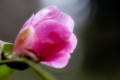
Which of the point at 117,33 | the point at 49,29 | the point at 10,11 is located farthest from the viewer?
the point at 117,33

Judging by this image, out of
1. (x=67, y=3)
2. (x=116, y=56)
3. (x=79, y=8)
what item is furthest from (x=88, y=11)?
(x=116, y=56)

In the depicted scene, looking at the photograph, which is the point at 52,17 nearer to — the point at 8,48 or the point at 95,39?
the point at 8,48

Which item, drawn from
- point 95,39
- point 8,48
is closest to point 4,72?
point 8,48

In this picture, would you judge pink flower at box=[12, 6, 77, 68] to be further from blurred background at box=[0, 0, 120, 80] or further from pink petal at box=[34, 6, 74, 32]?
blurred background at box=[0, 0, 120, 80]

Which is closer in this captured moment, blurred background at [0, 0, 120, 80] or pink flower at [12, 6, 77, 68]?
pink flower at [12, 6, 77, 68]

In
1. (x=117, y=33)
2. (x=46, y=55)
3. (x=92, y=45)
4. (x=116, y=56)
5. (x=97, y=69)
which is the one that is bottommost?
(x=46, y=55)

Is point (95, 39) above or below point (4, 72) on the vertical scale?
above

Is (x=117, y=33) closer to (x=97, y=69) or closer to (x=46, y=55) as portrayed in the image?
(x=97, y=69)

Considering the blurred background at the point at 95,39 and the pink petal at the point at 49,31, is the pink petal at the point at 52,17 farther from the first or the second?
the blurred background at the point at 95,39

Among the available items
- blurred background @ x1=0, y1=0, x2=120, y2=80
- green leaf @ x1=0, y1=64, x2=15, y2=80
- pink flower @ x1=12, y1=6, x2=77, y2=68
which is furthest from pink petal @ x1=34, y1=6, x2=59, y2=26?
blurred background @ x1=0, y1=0, x2=120, y2=80
